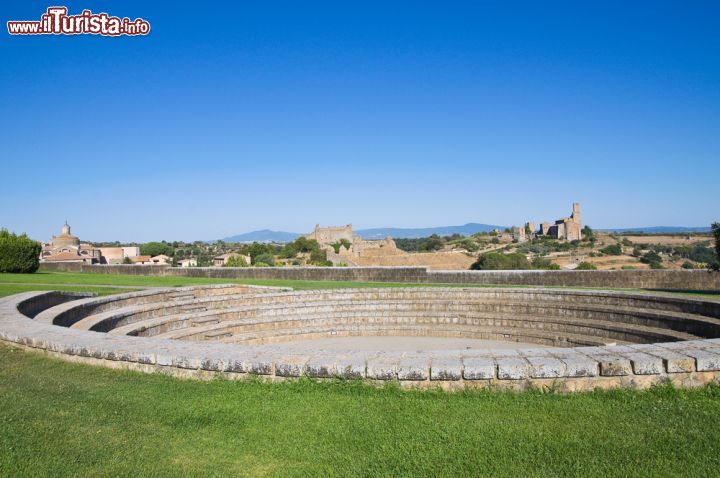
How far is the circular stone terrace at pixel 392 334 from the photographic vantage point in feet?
17.5

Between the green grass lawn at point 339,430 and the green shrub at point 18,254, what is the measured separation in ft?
69.6

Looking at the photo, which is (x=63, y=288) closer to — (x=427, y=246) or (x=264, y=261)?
(x=264, y=261)

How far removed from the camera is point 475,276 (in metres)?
20.9

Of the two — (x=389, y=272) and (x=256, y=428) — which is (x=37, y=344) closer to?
(x=256, y=428)

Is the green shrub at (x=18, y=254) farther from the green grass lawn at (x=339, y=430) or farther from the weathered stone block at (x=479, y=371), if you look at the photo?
the weathered stone block at (x=479, y=371)

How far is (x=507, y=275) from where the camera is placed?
20.9 metres

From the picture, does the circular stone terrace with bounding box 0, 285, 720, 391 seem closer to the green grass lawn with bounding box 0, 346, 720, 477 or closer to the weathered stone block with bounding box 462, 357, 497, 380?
the weathered stone block with bounding box 462, 357, 497, 380

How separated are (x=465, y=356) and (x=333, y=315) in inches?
410

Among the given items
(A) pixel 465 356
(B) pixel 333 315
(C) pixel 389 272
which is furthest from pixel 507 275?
(A) pixel 465 356

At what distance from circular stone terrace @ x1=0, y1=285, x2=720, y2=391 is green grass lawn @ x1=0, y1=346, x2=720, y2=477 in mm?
223

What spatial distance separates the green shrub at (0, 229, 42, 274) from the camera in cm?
2350

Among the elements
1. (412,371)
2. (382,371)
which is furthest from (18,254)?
(412,371)

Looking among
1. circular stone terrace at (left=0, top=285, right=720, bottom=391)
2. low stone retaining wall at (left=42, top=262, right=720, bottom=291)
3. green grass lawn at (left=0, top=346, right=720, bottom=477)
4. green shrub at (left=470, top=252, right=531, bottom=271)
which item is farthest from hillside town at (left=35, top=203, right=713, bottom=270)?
green grass lawn at (left=0, top=346, right=720, bottom=477)

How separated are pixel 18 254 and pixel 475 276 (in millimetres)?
19666
